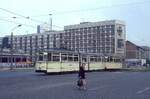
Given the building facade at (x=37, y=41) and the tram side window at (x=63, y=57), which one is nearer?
the tram side window at (x=63, y=57)

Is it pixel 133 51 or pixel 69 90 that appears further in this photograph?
pixel 133 51

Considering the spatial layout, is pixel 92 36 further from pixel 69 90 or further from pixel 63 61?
pixel 69 90

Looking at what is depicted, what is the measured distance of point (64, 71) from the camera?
41250 millimetres

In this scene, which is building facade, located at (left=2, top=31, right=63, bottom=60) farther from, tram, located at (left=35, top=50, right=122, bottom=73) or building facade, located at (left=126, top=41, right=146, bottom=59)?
tram, located at (left=35, top=50, right=122, bottom=73)

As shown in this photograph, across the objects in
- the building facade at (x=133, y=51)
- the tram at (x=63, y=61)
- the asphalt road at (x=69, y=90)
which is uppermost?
the building facade at (x=133, y=51)

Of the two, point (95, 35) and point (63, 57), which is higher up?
point (95, 35)

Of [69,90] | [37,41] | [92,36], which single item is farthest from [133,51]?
[69,90]

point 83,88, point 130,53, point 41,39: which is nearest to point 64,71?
point 83,88

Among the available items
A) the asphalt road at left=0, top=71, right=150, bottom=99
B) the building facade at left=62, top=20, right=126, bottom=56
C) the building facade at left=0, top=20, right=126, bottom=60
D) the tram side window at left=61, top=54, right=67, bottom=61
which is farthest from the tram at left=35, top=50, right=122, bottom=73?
the building facade at left=62, top=20, right=126, bottom=56

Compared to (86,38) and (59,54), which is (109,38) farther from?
(59,54)

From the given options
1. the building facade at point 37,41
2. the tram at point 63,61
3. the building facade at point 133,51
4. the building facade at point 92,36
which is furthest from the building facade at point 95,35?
the tram at point 63,61

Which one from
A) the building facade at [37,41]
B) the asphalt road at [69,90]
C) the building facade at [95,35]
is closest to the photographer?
the asphalt road at [69,90]

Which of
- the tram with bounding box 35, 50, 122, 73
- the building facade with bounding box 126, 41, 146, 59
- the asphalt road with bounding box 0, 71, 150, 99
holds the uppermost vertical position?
the building facade with bounding box 126, 41, 146, 59

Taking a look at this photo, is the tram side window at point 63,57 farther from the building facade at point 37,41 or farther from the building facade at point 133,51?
the building facade at point 133,51
